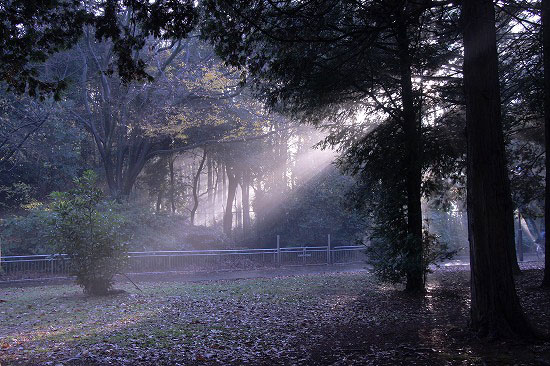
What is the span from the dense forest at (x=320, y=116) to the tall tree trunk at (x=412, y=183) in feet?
0.14

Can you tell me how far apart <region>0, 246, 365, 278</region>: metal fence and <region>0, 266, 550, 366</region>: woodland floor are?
3.76 m

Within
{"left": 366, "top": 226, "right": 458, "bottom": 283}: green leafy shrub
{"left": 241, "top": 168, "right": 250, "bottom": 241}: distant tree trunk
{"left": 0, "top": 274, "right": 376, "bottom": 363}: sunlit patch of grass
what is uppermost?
{"left": 241, "top": 168, "right": 250, "bottom": 241}: distant tree trunk

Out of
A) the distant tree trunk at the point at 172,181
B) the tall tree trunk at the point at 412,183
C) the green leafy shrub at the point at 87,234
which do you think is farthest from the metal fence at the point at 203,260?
the distant tree trunk at the point at 172,181

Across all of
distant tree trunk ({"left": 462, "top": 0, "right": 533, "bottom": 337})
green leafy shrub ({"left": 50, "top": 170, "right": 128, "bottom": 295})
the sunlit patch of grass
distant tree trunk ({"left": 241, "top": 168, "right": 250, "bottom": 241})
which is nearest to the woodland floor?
the sunlit patch of grass

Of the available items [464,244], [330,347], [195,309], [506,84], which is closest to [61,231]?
[195,309]

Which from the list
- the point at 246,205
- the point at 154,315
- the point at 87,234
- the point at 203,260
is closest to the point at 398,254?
the point at 154,315

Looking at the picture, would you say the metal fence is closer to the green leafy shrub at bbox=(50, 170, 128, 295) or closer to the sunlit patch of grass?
the sunlit patch of grass

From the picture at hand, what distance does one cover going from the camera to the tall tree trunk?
11953 millimetres

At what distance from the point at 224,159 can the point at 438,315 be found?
24.8 metres

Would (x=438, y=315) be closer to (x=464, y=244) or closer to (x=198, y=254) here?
(x=198, y=254)

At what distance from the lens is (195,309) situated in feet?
38.4

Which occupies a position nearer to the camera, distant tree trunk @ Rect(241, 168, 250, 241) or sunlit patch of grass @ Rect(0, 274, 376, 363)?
sunlit patch of grass @ Rect(0, 274, 376, 363)

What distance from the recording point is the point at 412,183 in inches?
492

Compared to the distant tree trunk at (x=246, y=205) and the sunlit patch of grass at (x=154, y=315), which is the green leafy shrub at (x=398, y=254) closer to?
the sunlit patch of grass at (x=154, y=315)
